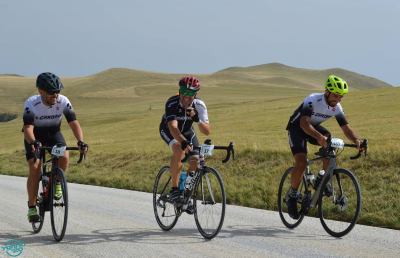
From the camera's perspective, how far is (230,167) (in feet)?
52.5

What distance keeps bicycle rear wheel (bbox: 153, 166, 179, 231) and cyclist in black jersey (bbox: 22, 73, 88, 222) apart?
1501 mm

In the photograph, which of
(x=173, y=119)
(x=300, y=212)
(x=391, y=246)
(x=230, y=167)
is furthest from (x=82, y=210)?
(x=230, y=167)

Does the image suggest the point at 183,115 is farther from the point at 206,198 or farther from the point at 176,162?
the point at 206,198

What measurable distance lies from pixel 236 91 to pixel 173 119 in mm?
136087

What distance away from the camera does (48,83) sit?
286 inches

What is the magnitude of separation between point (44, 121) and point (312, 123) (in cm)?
378

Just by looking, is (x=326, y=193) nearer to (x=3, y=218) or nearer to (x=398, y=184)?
(x=398, y=184)

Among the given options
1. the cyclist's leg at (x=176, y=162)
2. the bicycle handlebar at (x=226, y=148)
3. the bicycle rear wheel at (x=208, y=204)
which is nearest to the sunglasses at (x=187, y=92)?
the bicycle handlebar at (x=226, y=148)

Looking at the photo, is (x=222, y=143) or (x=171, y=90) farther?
(x=171, y=90)

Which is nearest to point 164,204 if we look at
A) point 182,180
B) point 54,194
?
point 182,180

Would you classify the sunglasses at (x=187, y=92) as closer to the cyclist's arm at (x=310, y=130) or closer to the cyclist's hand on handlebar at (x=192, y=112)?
the cyclist's hand on handlebar at (x=192, y=112)

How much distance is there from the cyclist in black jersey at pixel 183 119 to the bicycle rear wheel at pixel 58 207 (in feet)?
4.92

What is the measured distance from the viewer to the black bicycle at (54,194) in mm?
7132

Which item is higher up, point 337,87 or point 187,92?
point 337,87
